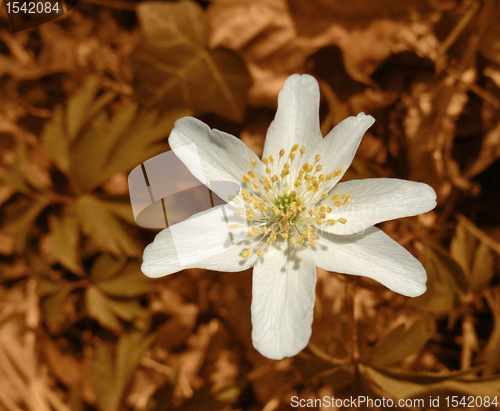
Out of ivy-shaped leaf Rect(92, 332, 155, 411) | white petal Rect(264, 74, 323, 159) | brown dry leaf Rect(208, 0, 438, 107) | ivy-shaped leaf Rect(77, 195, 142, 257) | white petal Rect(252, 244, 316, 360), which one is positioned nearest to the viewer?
white petal Rect(252, 244, 316, 360)

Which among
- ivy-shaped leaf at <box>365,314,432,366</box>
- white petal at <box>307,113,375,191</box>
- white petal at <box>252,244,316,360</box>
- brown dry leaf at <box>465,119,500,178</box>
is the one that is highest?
white petal at <box>307,113,375,191</box>

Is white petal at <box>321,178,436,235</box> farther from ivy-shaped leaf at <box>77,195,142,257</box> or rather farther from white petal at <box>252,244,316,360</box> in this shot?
ivy-shaped leaf at <box>77,195,142,257</box>

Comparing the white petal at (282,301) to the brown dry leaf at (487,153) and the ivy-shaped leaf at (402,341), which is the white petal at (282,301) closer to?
the ivy-shaped leaf at (402,341)

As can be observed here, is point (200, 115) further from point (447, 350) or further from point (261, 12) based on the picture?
point (447, 350)

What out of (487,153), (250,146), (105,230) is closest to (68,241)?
(105,230)

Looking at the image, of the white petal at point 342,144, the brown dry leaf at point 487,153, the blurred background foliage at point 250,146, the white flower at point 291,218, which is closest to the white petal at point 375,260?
the white flower at point 291,218

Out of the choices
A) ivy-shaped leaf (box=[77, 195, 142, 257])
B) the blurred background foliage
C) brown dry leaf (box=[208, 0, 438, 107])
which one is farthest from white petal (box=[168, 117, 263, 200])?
brown dry leaf (box=[208, 0, 438, 107])

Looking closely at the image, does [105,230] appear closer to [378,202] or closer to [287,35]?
[378,202]
